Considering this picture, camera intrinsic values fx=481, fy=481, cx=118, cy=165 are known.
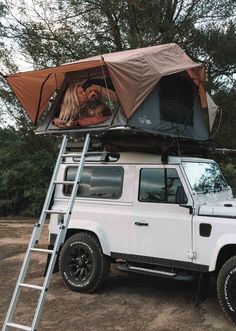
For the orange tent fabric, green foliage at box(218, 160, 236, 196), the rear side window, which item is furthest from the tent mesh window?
green foliage at box(218, 160, 236, 196)

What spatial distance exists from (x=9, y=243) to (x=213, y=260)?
6503 mm

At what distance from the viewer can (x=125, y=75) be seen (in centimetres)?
651

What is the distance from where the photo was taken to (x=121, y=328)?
19.6ft

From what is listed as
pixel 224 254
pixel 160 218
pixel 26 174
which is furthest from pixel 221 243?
pixel 26 174

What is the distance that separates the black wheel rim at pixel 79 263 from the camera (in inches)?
290

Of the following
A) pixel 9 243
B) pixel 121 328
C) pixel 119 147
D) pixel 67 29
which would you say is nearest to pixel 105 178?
pixel 119 147

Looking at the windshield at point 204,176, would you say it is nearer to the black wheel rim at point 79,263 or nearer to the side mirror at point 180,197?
the side mirror at point 180,197

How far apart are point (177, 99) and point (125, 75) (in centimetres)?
141

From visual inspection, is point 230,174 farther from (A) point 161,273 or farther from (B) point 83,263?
(A) point 161,273

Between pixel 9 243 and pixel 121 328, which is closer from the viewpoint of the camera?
pixel 121 328

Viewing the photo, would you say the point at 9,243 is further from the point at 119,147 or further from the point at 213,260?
the point at 213,260

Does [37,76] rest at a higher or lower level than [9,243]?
higher

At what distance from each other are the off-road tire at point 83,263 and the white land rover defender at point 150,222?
1 centimetres

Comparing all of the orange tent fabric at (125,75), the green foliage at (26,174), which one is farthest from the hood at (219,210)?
the green foliage at (26,174)
